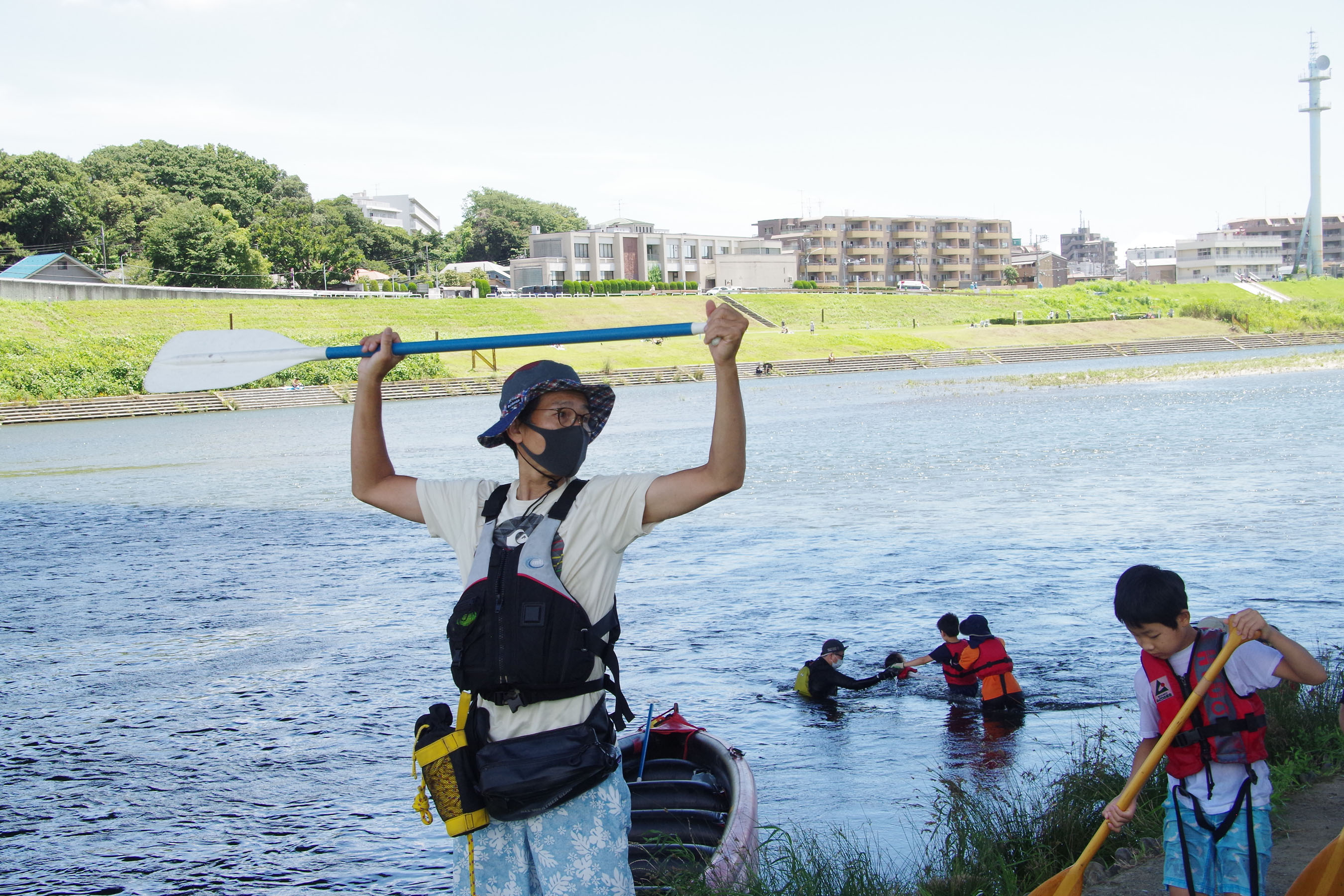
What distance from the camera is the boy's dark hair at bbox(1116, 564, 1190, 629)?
11.8ft

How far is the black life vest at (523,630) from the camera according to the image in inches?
116

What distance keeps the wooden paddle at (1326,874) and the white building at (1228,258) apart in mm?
Result: 151293

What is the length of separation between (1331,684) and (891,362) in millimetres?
69657

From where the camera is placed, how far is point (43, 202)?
84.4m

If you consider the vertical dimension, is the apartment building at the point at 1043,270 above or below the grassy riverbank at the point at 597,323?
above

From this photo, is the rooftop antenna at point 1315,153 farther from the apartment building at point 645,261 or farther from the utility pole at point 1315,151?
the apartment building at point 645,261

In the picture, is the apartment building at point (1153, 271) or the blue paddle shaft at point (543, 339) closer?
the blue paddle shaft at point (543, 339)

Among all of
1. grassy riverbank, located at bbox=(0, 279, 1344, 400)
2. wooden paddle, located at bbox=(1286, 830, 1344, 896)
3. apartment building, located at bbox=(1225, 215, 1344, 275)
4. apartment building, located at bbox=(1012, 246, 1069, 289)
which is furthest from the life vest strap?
apartment building, located at bbox=(1225, 215, 1344, 275)

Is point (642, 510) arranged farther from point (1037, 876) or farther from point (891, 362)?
point (891, 362)

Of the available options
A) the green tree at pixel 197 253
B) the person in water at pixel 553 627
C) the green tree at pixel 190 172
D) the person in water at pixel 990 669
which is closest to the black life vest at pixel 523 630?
the person in water at pixel 553 627

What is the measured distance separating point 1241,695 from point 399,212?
164 m

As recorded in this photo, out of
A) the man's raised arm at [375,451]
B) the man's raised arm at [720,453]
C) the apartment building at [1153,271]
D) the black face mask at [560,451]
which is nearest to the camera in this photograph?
the man's raised arm at [720,453]

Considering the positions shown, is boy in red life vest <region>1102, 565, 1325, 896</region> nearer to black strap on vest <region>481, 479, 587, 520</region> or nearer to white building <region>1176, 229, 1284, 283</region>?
black strap on vest <region>481, 479, 587, 520</region>

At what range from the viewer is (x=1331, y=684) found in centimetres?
700
